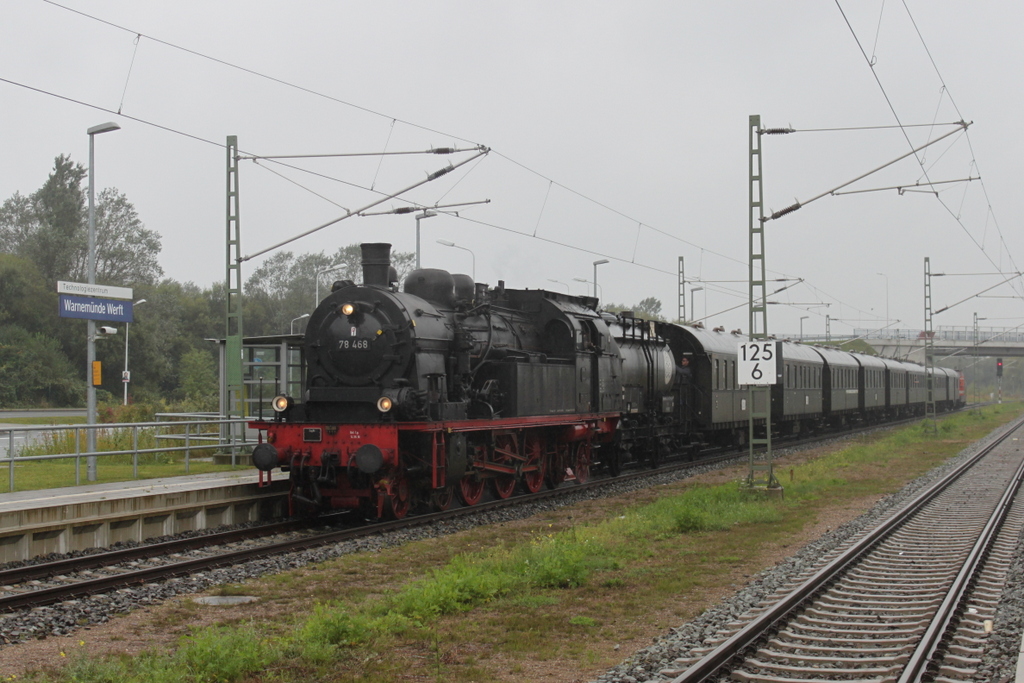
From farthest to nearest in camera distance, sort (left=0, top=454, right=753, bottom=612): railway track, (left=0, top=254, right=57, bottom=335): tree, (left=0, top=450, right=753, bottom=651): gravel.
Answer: (left=0, top=254, right=57, bottom=335): tree → (left=0, top=454, right=753, bottom=612): railway track → (left=0, top=450, right=753, bottom=651): gravel

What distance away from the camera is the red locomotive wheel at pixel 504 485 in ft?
56.8

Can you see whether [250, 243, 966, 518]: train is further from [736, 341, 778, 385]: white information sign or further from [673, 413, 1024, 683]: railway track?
[673, 413, 1024, 683]: railway track

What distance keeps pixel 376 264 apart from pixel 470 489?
4220mm

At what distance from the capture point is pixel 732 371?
2966 cm

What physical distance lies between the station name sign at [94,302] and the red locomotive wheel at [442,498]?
6488mm

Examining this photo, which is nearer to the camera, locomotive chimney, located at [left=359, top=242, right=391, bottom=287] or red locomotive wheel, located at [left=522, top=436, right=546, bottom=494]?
locomotive chimney, located at [left=359, top=242, right=391, bottom=287]

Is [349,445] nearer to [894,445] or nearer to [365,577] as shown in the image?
[365,577]

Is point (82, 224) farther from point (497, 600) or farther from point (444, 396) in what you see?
point (497, 600)

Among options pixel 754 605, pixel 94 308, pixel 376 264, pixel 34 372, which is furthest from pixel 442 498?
pixel 34 372

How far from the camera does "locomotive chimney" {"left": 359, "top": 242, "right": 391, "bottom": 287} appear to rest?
15.6 meters

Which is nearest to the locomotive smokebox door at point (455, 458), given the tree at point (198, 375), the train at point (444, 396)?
the train at point (444, 396)

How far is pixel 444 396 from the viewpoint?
48.5 feet

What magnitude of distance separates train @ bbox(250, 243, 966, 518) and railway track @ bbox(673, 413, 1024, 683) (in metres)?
4.81

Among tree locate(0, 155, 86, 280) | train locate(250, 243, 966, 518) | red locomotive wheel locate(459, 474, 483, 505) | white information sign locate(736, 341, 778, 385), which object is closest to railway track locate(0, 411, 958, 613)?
red locomotive wheel locate(459, 474, 483, 505)
